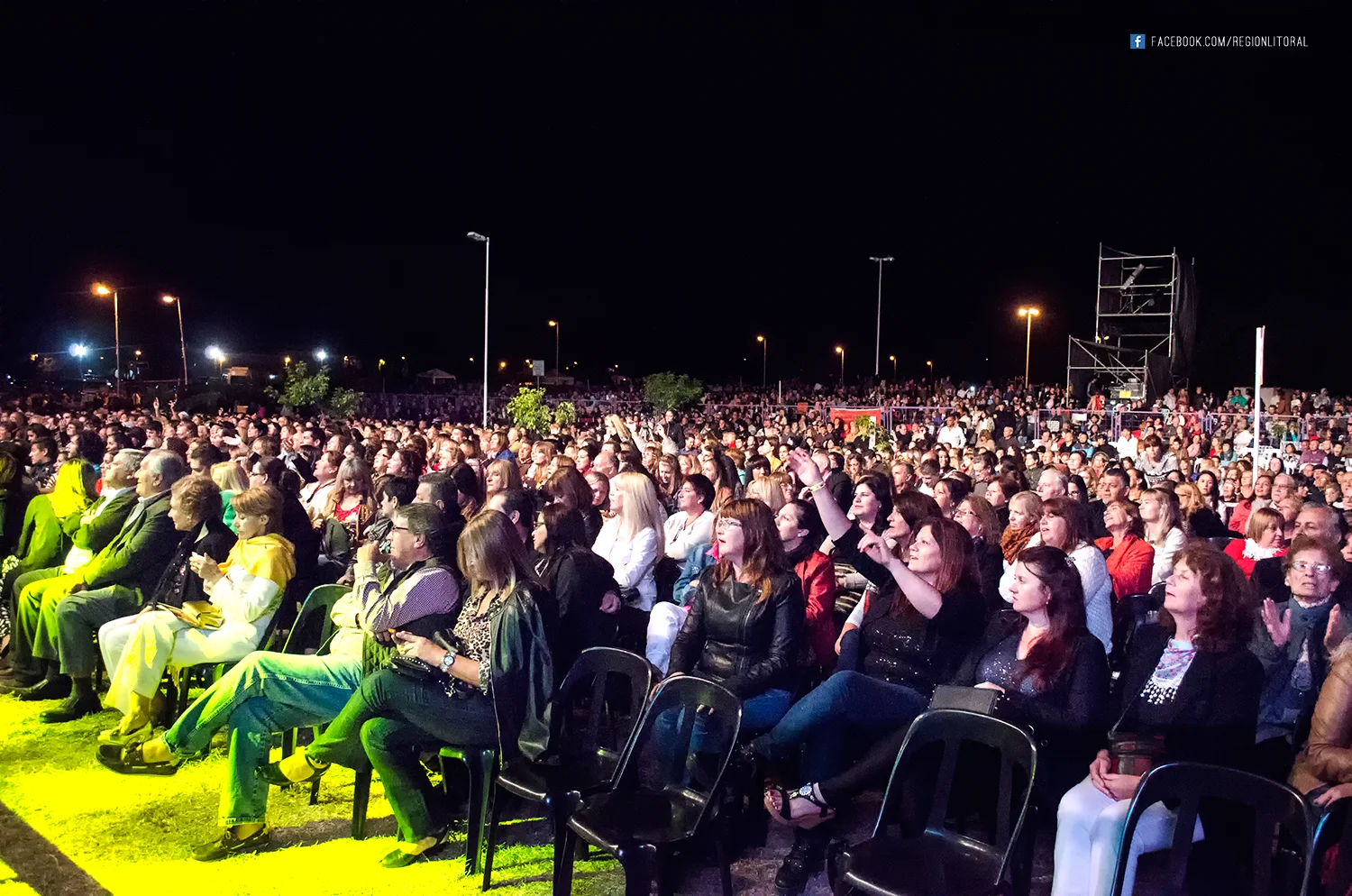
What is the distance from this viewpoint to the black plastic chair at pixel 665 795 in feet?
10.3

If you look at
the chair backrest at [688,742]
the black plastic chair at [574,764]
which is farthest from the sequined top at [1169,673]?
the black plastic chair at [574,764]

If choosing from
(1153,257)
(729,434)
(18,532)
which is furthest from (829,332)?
(18,532)

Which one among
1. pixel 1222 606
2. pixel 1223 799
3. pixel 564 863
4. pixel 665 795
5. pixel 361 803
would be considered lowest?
pixel 361 803

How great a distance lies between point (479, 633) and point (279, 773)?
1151 millimetres

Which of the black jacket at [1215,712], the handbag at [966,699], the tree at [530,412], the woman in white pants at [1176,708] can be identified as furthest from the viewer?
the tree at [530,412]

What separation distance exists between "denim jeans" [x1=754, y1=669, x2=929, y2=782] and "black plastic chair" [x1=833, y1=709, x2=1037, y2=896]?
1.24 feet

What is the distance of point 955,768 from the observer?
10.2 ft

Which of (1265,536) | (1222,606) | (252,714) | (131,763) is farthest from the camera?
→ (1265,536)

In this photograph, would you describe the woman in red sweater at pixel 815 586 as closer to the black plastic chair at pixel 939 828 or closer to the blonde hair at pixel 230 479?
the black plastic chair at pixel 939 828

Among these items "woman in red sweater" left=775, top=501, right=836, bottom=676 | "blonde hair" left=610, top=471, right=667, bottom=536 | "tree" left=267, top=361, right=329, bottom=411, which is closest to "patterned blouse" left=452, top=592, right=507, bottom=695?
"woman in red sweater" left=775, top=501, right=836, bottom=676

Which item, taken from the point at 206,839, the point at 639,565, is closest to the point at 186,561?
the point at 206,839

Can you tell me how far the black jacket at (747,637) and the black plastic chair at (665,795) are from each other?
323 millimetres

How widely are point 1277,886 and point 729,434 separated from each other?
13499mm

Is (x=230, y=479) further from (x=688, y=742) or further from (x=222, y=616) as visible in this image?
(x=688, y=742)
